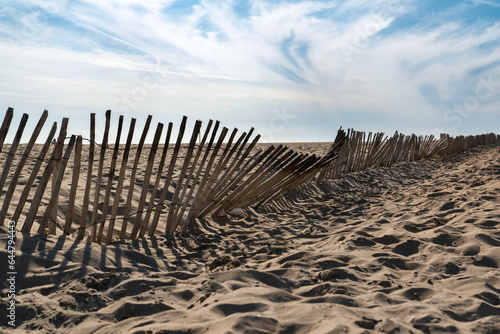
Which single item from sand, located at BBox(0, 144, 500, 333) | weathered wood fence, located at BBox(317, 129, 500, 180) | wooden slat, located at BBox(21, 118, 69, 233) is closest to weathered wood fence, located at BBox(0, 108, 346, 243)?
wooden slat, located at BBox(21, 118, 69, 233)

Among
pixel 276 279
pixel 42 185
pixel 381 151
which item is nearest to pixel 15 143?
pixel 42 185

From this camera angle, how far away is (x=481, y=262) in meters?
3.09

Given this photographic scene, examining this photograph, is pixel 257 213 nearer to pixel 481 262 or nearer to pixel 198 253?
pixel 198 253

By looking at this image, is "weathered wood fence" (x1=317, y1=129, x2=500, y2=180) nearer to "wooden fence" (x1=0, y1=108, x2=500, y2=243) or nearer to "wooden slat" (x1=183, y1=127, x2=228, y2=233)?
"wooden fence" (x1=0, y1=108, x2=500, y2=243)

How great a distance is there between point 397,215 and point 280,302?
294 cm

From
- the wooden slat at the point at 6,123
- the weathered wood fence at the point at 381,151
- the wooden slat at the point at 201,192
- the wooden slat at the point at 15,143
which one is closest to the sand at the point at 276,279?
the wooden slat at the point at 201,192

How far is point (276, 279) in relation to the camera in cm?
274

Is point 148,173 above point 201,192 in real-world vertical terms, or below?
above

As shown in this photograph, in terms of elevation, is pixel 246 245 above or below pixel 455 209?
below

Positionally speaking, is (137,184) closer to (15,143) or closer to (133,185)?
(133,185)

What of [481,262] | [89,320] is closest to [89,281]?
[89,320]

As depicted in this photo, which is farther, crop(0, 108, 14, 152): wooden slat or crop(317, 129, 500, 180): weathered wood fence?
crop(317, 129, 500, 180): weathered wood fence

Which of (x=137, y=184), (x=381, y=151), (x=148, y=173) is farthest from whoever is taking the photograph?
(x=381, y=151)

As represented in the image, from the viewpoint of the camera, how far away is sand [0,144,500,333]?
2.12 meters
